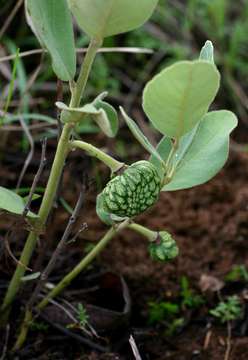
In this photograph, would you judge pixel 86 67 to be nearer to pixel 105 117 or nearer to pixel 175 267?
pixel 105 117

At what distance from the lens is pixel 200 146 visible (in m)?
1.18

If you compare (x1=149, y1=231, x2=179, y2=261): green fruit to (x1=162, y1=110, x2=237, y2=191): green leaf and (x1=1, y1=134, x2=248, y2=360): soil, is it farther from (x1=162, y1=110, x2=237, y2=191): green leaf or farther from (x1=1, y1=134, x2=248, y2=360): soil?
(x1=1, y1=134, x2=248, y2=360): soil

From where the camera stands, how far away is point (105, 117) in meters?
0.96

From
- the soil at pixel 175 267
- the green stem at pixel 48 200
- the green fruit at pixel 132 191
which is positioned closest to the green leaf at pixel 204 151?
the green fruit at pixel 132 191

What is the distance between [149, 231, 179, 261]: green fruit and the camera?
1217 millimetres

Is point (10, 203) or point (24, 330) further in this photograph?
point (24, 330)

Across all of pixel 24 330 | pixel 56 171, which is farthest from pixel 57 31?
pixel 24 330

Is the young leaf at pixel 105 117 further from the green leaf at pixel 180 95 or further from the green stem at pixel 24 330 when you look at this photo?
the green stem at pixel 24 330

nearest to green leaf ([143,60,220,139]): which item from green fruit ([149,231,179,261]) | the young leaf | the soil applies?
the young leaf

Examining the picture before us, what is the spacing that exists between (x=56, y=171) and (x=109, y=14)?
0.92 ft

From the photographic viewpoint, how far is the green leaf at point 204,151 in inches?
44.8

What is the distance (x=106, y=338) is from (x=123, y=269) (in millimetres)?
253

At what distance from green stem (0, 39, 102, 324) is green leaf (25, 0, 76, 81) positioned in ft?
0.15

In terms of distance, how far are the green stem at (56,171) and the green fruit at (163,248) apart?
0.20 m
